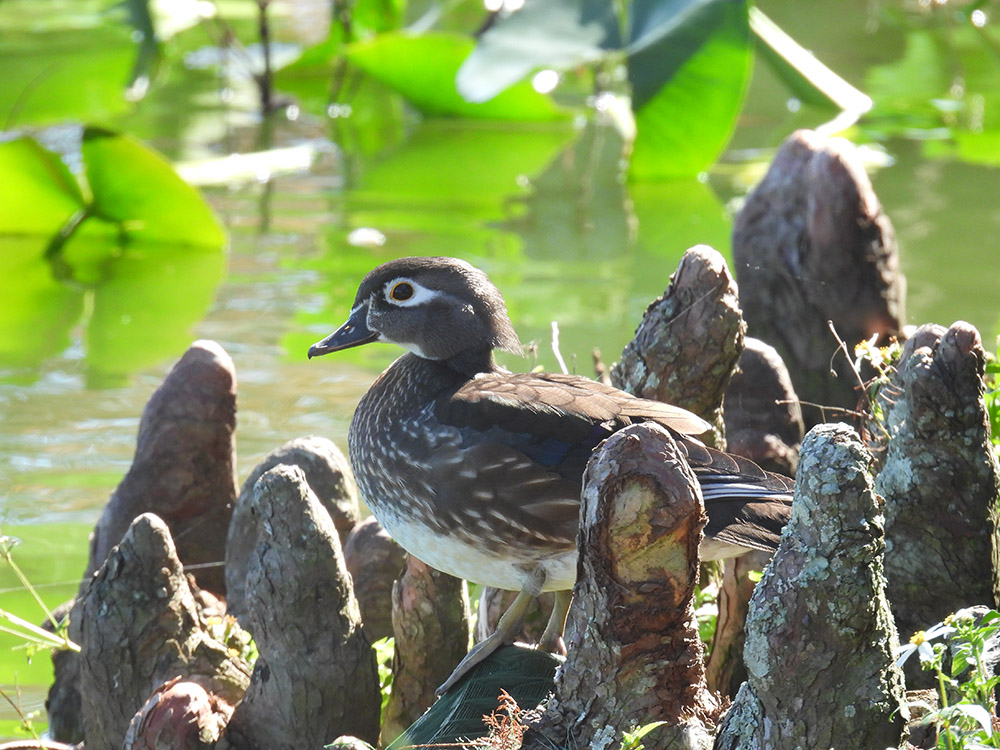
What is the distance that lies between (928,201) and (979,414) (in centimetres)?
563

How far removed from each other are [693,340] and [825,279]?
134 cm

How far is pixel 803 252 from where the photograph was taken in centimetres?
435

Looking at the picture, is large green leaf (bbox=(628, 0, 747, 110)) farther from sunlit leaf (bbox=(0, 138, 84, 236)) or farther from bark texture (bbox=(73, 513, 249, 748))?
bark texture (bbox=(73, 513, 249, 748))

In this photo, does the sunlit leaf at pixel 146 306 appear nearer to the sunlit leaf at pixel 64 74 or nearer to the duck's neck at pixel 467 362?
the sunlit leaf at pixel 64 74

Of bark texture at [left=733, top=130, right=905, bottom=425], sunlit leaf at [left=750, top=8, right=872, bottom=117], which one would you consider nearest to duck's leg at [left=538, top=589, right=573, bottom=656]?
bark texture at [left=733, top=130, right=905, bottom=425]

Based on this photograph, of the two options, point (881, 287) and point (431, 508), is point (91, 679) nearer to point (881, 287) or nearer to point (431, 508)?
point (431, 508)

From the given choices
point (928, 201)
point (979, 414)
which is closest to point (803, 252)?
point (979, 414)

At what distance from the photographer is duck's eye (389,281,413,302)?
3.11 meters

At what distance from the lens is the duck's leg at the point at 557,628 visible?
280 centimetres

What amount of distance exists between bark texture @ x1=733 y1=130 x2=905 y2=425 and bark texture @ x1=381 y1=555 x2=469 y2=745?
1.66m

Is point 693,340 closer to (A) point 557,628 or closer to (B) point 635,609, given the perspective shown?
(A) point 557,628

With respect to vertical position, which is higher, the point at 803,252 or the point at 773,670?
the point at 773,670

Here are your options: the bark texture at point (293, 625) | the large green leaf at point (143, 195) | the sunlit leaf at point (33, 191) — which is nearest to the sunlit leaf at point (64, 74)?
the sunlit leaf at point (33, 191)

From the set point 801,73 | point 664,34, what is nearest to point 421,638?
point 664,34
